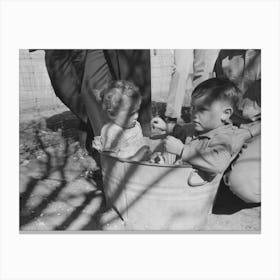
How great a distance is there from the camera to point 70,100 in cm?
215

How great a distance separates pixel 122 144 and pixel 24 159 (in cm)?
89

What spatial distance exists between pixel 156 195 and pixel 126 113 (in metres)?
0.46

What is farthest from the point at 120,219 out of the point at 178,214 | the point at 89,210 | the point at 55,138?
the point at 55,138

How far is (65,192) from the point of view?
2.02 metres

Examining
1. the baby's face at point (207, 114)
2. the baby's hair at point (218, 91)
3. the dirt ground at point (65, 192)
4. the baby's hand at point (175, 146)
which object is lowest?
the dirt ground at point (65, 192)

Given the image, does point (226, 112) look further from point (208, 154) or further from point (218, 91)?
point (208, 154)

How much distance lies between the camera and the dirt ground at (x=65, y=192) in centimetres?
177

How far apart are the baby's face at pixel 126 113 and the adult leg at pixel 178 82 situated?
408mm

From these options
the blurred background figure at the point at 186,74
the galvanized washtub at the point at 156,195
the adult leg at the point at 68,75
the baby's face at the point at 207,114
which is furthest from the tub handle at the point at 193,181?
the adult leg at the point at 68,75

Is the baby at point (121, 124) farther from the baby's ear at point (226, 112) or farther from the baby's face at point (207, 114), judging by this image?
the baby's ear at point (226, 112)

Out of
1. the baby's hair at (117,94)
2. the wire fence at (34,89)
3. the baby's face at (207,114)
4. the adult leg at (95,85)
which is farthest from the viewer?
the adult leg at (95,85)

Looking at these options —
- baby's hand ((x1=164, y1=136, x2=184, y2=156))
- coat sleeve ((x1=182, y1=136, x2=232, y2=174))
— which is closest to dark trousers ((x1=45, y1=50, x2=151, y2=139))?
baby's hand ((x1=164, y1=136, x2=184, y2=156))

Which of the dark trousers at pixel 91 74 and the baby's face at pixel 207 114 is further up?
the dark trousers at pixel 91 74

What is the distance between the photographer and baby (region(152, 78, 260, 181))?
1.44 metres
